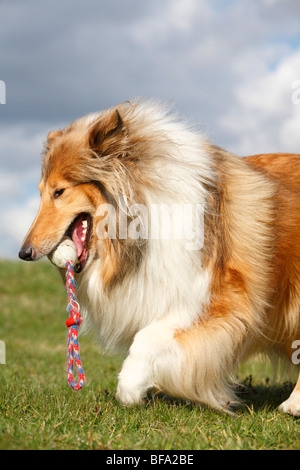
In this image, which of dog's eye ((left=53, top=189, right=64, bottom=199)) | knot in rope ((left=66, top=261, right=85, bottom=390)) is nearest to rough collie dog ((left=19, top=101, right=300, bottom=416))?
dog's eye ((left=53, top=189, right=64, bottom=199))

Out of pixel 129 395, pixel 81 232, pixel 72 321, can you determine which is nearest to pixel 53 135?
pixel 81 232

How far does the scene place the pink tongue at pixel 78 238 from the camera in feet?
13.3

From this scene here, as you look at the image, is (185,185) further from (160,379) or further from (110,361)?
(110,361)

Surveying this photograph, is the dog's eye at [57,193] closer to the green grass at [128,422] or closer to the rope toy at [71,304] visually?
the rope toy at [71,304]

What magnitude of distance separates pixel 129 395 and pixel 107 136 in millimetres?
1780

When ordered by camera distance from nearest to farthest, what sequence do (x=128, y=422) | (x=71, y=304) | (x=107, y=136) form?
(x=128, y=422)
(x=107, y=136)
(x=71, y=304)

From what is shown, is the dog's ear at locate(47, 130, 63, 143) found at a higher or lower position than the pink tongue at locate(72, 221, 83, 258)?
higher

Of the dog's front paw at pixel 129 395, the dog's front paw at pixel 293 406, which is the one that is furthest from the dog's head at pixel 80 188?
the dog's front paw at pixel 293 406

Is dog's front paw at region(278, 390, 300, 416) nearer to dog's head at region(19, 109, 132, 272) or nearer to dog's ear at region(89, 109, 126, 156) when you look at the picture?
dog's head at region(19, 109, 132, 272)

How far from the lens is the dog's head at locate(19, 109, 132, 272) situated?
13.0ft

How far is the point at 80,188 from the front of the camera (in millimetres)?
3996

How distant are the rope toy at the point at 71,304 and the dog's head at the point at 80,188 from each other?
6 cm

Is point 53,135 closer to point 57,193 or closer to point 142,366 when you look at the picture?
point 57,193
